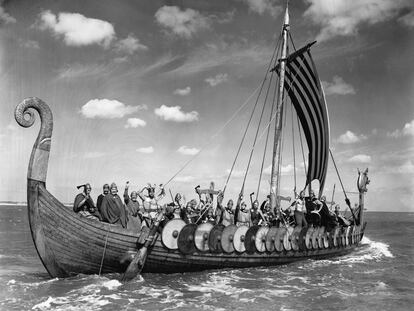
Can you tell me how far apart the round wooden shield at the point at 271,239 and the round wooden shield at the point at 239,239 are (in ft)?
2.96

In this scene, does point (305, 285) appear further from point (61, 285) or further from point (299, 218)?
point (61, 285)

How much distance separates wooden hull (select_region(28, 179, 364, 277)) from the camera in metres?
8.79

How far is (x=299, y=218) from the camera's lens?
13.8 m

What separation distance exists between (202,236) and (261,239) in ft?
7.25

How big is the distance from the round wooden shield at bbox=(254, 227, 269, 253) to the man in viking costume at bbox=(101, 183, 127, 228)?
154 inches

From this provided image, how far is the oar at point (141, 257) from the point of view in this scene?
9.27 metres

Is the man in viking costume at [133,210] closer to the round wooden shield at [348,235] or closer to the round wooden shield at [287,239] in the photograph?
the round wooden shield at [287,239]

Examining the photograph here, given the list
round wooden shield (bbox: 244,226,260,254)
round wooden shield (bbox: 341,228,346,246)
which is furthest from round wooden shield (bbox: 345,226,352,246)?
round wooden shield (bbox: 244,226,260,254)

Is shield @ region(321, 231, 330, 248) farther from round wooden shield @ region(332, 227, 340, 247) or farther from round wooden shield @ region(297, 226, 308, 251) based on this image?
round wooden shield @ region(297, 226, 308, 251)

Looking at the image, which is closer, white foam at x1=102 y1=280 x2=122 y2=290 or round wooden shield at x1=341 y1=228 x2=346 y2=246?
white foam at x1=102 y1=280 x2=122 y2=290

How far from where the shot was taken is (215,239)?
1058 centimetres

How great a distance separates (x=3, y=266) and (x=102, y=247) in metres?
6.37

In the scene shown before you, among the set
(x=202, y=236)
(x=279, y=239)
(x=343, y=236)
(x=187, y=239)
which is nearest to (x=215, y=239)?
(x=202, y=236)

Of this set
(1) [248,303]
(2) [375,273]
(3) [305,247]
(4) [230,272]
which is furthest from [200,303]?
(2) [375,273]
